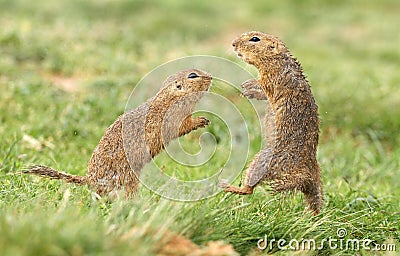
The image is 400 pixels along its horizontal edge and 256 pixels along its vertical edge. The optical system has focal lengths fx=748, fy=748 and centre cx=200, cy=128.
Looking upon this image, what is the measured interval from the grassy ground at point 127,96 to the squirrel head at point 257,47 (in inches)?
35.5

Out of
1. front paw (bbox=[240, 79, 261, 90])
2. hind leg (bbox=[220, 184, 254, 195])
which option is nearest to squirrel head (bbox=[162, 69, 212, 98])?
front paw (bbox=[240, 79, 261, 90])

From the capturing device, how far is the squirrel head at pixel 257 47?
15.6 feet

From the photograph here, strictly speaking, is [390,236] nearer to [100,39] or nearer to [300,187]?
[300,187]

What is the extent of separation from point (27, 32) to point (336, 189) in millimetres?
5898

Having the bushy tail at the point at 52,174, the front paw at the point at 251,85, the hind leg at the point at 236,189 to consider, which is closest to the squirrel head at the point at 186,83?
the front paw at the point at 251,85

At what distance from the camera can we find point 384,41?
13844 mm

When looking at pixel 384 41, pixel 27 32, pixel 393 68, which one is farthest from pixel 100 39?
pixel 384 41

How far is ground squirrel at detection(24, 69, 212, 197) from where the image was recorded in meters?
4.55

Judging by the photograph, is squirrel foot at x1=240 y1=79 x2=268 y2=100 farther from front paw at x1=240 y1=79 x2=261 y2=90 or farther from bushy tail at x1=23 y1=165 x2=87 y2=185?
bushy tail at x1=23 y1=165 x2=87 y2=185

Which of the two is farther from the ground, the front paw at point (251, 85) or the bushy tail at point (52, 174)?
the front paw at point (251, 85)

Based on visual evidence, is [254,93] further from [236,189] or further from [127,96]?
[127,96]

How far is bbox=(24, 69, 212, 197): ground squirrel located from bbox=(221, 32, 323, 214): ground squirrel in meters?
0.37

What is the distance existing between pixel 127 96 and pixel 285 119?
3.72 meters

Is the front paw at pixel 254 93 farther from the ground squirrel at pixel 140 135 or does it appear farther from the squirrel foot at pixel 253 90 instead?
the ground squirrel at pixel 140 135
